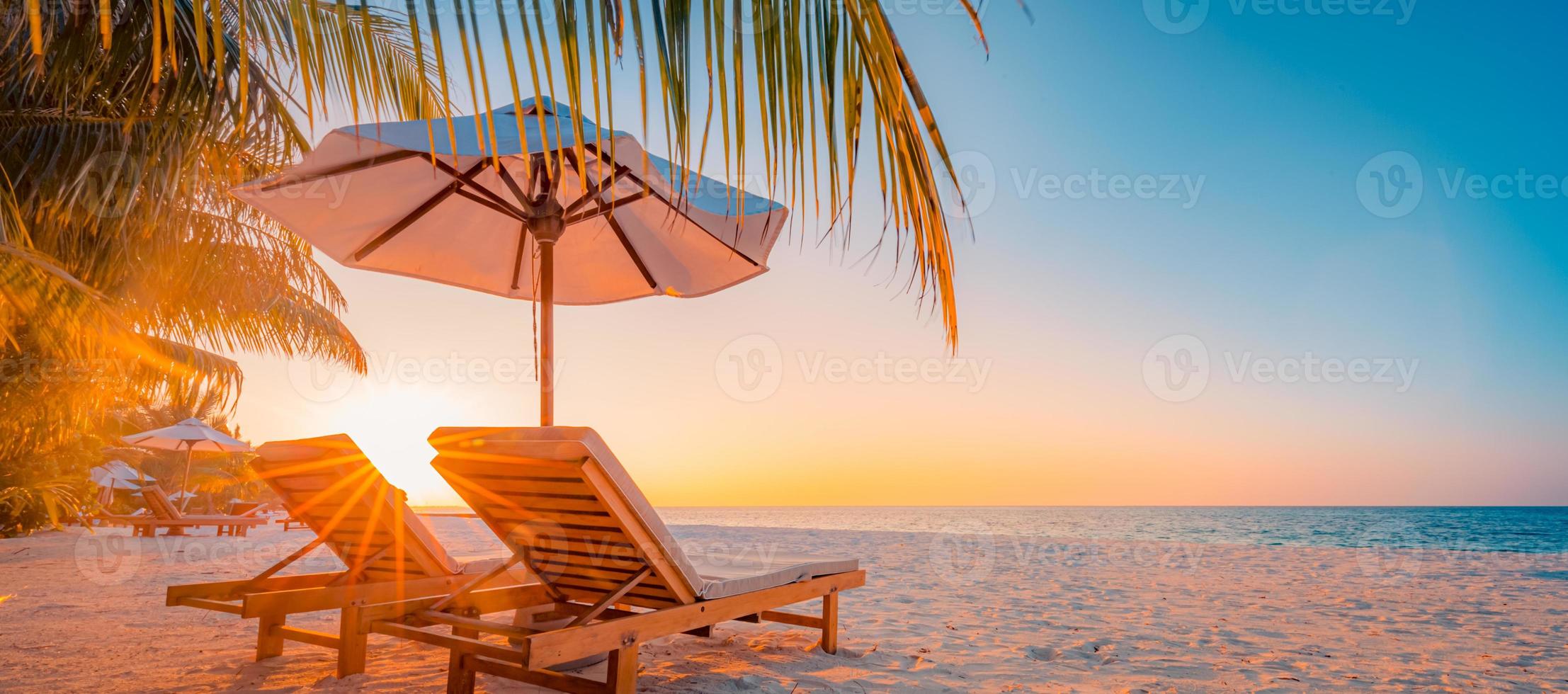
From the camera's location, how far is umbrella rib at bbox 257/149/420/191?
11.1 ft

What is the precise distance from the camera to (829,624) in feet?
12.4

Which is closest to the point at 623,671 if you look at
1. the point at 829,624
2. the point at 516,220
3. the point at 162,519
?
the point at 829,624

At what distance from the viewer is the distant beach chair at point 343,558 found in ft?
10.1

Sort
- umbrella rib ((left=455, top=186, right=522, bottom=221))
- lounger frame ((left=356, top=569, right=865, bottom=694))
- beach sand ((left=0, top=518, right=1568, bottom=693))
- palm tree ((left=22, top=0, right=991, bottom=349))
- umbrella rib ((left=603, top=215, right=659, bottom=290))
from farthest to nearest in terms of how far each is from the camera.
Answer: umbrella rib ((left=603, top=215, right=659, bottom=290)) < umbrella rib ((left=455, top=186, right=522, bottom=221)) < beach sand ((left=0, top=518, right=1568, bottom=693)) < lounger frame ((left=356, top=569, right=865, bottom=694)) < palm tree ((left=22, top=0, right=991, bottom=349))

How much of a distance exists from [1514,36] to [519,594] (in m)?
16.3

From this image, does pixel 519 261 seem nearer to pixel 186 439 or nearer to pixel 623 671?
pixel 623 671

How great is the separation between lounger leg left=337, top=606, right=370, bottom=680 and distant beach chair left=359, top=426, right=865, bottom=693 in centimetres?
14

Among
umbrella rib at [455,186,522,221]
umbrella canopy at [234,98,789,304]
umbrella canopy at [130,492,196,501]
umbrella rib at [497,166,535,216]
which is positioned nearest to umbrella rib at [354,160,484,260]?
umbrella canopy at [234,98,789,304]

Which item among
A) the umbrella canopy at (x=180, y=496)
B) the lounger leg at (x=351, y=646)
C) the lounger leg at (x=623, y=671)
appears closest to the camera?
the lounger leg at (x=623, y=671)

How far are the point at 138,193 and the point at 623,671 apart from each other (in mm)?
4019

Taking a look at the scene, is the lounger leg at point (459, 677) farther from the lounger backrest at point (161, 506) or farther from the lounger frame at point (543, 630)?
the lounger backrest at point (161, 506)

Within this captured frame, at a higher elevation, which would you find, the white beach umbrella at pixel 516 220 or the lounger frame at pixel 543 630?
the white beach umbrella at pixel 516 220

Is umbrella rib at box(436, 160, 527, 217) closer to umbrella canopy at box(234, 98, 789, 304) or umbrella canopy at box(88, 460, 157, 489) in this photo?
umbrella canopy at box(234, 98, 789, 304)

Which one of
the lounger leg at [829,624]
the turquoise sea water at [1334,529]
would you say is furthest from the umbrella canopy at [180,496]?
the turquoise sea water at [1334,529]
